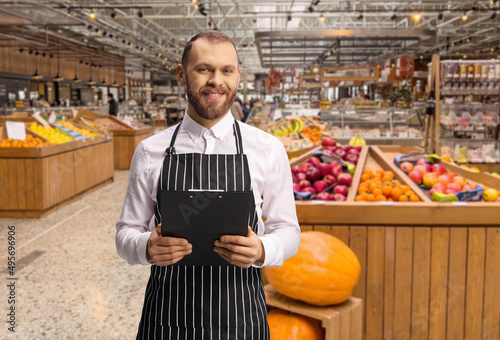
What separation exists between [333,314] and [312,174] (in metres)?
1.52

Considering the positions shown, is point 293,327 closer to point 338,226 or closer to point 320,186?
point 338,226

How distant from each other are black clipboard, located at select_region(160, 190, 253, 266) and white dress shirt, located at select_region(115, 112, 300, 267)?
242 millimetres

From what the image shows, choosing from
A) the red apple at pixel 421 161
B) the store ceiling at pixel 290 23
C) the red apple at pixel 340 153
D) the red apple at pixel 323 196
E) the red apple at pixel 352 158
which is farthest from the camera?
the store ceiling at pixel 290 23

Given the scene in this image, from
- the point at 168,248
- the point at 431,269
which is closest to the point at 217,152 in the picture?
the point at 168,248

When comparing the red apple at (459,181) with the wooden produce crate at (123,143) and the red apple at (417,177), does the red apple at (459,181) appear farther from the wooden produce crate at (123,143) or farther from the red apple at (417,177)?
the wooden produce crate at (123,143)

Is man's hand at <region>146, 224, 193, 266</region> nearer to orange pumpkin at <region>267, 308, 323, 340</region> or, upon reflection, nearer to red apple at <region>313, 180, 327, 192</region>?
orange pumpkin at <region>267, 308, 323, 340</region>

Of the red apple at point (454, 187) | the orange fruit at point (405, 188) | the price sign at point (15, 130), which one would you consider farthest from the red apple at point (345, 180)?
the price sign at point (15, 130)

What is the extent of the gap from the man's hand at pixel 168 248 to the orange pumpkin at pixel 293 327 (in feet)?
4.32

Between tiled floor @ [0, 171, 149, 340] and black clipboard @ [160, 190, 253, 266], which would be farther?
tiled floor @ [0, 171, 149, 340]

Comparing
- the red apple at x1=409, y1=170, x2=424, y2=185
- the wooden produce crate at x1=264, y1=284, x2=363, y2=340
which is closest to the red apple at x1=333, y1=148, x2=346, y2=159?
the red apple at x1=409, y1=170, x2=424, y2=185

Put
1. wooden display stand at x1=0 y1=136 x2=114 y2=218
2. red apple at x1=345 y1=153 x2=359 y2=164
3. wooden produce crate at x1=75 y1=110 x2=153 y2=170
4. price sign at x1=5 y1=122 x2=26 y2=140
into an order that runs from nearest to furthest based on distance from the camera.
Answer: red apple at x1=345 y1=153 x2=359 y2=164 → wooden display stand at x1=0 y1=136 x2=114 y2=218 → price sign at x1=5 y1=122 x2=26 y2=140 → wooden produce crate at x1=75 y1=110 x2=153 y2=170

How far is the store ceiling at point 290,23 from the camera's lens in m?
13.2

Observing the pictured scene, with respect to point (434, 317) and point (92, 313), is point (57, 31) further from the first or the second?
point (434, 317)

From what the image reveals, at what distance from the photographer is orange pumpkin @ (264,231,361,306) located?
242 cm
